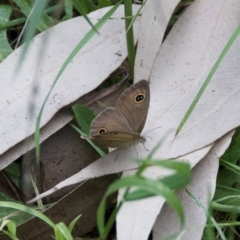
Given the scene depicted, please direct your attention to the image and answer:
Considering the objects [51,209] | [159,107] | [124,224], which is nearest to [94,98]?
[159,107]

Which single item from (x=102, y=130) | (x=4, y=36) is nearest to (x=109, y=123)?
(x=102, y=130)

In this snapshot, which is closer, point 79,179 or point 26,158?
point 79,179

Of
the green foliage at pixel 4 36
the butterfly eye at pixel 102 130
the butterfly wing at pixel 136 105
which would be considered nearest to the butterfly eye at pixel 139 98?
the butterfly wing at pixel 136 105

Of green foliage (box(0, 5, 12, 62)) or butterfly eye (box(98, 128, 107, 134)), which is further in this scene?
green foliage (box(0, 5, 12, 62))

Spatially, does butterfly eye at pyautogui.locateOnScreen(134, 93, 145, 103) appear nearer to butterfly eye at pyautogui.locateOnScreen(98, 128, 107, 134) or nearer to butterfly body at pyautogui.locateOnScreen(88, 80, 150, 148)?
butterfly body at pyautogui.locateOnScreen(88, 80, 150, 148)

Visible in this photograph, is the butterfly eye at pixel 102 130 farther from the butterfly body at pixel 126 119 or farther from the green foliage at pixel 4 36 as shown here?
the green foliage at pixel 4 36

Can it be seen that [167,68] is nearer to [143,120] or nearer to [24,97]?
[143,120]

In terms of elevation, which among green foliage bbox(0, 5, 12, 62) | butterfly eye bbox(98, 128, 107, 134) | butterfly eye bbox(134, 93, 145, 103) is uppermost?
green foliage bbox(0, 5, 12, 62)

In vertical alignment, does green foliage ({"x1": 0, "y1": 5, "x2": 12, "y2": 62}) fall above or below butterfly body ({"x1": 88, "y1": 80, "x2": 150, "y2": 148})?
above

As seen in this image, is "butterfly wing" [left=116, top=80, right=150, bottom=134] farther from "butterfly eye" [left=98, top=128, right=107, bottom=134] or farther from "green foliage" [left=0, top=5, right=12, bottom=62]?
"green foliage" [left=0, top=5, right=12, bottom=62]

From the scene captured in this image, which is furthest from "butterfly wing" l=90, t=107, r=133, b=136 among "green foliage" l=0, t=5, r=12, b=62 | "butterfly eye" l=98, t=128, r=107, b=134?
"green foliage" l=0, t=5, r=12, b=62
